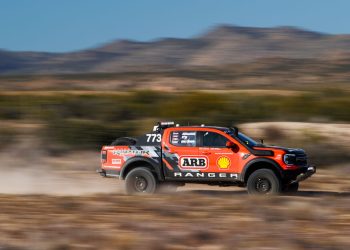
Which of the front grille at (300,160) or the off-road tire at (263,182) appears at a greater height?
the front grille at (300,160)

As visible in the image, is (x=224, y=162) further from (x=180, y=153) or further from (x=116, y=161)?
(x=116, y=161)

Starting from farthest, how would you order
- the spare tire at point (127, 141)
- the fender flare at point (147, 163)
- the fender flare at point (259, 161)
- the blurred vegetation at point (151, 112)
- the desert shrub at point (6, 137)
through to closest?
the desert shrub at point (6, 137)
the blurred vegetation at point (151, 112)
the spare tire at point (127, 141)
the fender flare at point (147, 163)
the fender flare at point (259, 161)

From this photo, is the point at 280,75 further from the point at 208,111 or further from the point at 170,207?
the point at 170,207

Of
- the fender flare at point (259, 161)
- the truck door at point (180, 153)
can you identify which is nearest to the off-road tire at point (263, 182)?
the fender flare at point (259, 161)

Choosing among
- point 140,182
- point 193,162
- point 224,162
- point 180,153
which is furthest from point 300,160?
point 140,182

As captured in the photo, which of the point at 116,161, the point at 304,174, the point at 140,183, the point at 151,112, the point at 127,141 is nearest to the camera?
the point at 304,174

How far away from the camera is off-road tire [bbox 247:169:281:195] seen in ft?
48.1

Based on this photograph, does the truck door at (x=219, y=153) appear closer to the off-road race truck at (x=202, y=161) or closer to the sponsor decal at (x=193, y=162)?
the off-road race truck at (x=202, y=161)

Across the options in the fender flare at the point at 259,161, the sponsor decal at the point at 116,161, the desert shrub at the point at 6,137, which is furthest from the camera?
the desert shrub at the point at 6,137

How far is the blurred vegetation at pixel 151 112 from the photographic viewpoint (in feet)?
85.1

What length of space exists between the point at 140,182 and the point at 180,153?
1.07 metres

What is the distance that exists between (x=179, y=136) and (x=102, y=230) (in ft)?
18.8

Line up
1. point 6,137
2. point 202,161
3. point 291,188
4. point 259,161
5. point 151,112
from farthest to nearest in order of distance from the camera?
point 151,112
point 6,137
point 291,188
point 202,161
point 259,161

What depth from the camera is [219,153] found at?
49.0 feet
